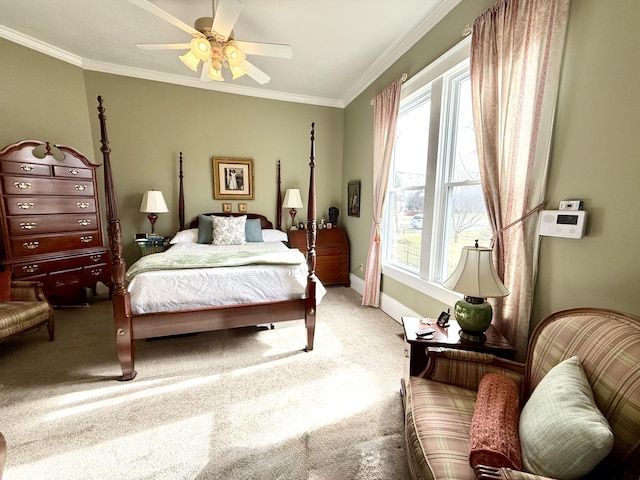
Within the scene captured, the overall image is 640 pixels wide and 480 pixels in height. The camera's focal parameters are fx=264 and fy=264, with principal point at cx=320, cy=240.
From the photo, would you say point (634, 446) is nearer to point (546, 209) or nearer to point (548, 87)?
point (546, 209)

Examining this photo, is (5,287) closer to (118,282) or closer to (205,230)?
(118,282)

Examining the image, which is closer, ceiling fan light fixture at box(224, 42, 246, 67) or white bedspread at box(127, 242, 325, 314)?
white bedspread at box(127, 242, 325, 314)

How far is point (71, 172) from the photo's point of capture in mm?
2996

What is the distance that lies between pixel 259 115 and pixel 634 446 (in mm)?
4553

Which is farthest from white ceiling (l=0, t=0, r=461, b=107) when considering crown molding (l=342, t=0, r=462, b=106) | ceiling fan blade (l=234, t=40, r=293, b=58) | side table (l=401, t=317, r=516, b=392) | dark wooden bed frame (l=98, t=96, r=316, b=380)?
side table (l=401, t=317, r=516, b=392)

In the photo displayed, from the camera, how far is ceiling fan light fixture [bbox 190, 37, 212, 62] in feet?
6.52

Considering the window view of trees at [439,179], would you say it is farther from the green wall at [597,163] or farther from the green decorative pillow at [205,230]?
the green decorative pillow at [205,230]

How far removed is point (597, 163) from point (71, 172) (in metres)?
4.53

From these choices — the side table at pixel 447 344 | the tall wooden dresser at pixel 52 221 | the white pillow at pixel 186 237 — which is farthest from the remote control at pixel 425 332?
the tall wooden dresser at pixel 52 221

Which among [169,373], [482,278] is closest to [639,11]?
[482,278]

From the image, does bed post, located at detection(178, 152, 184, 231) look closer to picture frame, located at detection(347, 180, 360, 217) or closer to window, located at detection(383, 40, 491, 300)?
picture frame, located at detection(347, 180, 360, 217)

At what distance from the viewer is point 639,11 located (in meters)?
1.15

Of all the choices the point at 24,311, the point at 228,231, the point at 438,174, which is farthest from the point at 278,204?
the point at 24,311

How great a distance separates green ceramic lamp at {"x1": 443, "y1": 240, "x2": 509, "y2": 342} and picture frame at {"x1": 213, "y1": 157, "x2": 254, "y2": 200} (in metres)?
3.41
